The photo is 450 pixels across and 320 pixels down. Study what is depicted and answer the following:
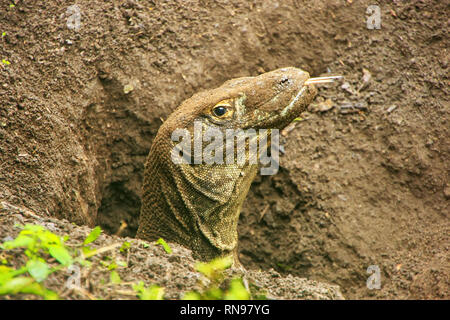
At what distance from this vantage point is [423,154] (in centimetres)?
607

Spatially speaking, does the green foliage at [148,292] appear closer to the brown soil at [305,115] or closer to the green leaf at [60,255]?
the green leaf at [60,255]

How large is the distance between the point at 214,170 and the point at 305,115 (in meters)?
2.42

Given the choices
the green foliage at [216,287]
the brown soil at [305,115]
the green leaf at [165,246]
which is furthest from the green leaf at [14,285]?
the brown soil at [305,115]

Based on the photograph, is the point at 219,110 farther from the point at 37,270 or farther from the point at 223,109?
the point at 37,270

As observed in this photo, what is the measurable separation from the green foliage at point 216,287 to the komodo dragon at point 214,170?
57.4 inches

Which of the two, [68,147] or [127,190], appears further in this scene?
[127,190]

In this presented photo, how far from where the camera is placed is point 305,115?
679 centimetres

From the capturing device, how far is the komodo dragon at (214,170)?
15.3 ft

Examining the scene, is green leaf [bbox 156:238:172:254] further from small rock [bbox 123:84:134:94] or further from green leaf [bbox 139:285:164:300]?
small rock [bbox 123:84:134:94]

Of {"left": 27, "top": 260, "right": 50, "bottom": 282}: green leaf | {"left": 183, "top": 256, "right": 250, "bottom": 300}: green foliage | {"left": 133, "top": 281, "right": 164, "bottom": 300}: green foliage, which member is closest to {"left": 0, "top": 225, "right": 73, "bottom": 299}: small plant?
{"left": 27, "top": 260, "right": 50, "bottom": 282}: green leaf

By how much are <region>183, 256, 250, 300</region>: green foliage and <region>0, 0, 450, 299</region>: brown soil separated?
240 centimetres

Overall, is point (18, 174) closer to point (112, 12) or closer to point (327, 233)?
point (112, 12)

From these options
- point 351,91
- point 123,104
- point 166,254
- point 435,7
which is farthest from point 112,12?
point 435,7
